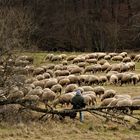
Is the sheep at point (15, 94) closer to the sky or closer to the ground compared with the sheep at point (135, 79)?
closer to the ground

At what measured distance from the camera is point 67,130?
48.9 feet

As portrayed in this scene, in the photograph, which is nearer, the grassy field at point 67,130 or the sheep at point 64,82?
the grassy field at point 67,130

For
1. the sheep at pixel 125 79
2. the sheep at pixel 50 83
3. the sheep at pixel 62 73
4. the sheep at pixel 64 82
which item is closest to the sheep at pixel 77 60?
the sheep at pixel 62 73

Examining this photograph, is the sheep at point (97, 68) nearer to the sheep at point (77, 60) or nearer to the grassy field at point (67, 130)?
the sheep at point (77, 60)

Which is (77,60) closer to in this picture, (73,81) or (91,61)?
(91,61)

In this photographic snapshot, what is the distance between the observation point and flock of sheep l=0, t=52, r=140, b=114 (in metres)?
18.0

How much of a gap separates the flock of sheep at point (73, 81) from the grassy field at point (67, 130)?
0.72 m

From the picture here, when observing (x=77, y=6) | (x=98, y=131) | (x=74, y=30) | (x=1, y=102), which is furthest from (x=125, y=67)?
(x=77, y=6)

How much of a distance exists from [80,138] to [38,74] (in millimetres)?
17015

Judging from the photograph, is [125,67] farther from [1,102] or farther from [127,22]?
[127,22]

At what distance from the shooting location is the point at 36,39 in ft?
168

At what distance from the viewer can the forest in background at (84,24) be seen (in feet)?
165

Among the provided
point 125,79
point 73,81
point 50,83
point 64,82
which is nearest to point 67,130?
point 50,83

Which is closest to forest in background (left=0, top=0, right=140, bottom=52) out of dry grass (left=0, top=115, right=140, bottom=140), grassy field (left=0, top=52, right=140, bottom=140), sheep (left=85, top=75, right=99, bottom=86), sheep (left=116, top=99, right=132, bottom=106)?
sheep (left=85, top=75, right=99, bottom=86)
